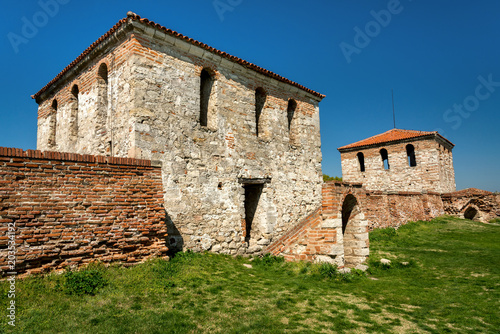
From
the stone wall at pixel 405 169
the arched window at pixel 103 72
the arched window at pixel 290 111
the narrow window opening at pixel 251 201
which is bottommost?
the narrow window opening at pixel 251 201

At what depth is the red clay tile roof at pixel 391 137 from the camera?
24.9 meters

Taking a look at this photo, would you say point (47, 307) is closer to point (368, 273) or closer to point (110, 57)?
point (110, 57)

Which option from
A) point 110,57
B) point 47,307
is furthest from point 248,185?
point 47,307

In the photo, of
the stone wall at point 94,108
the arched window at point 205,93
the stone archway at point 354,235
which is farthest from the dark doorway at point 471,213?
the stone wall at point 94,108

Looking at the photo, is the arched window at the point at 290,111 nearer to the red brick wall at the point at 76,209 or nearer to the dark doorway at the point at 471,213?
the red brick wall at the point at 76,209

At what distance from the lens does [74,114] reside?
36.2 feet

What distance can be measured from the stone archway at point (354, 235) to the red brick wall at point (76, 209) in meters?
6.24

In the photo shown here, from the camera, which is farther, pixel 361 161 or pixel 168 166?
pixel 361 161

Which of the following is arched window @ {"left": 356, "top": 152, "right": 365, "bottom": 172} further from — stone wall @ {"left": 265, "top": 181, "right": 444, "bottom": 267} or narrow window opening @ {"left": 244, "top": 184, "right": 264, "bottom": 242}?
narrow window opening @ {"left": 244, "top": 184, "right": 264, "bottom": 242}

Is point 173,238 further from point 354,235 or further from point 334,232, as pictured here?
point 354,235

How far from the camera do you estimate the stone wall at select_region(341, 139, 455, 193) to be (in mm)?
24312

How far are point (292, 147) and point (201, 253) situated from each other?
584 cm

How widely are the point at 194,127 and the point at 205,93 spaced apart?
5.57ft

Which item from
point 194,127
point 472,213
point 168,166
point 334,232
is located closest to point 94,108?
point 194,127
